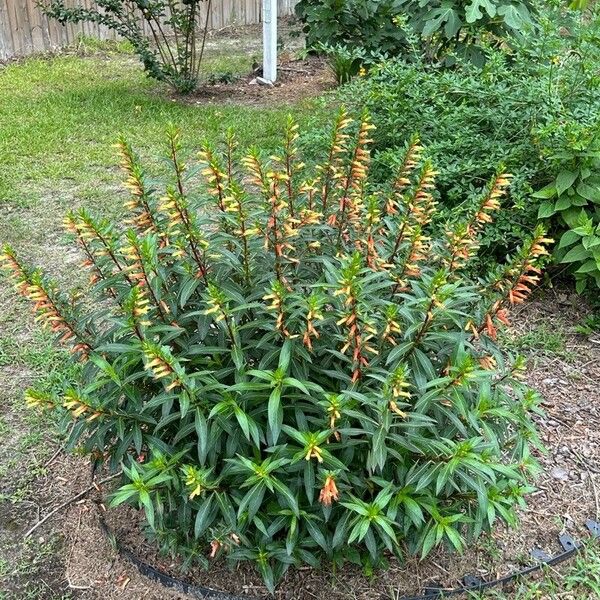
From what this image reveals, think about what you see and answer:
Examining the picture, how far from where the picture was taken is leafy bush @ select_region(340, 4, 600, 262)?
148 inches

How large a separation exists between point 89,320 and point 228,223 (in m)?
0.52

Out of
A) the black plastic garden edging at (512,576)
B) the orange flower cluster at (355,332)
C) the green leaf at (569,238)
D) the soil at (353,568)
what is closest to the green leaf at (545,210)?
the green leaf at (569,238)

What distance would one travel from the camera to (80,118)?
259 inches

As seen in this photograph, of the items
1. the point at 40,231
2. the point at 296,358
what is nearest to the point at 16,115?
the point at 40,231

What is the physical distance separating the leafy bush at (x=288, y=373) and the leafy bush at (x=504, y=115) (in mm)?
1605

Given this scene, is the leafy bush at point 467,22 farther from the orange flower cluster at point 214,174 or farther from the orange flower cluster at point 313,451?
the orange flower cluster at point 313,451

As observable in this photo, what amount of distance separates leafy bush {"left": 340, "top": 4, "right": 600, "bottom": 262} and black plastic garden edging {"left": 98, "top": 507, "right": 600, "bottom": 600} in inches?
66.4

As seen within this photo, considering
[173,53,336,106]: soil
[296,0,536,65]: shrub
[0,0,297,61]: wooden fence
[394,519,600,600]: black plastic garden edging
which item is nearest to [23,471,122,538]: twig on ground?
[394,519,600,600]: black plastic garden edging

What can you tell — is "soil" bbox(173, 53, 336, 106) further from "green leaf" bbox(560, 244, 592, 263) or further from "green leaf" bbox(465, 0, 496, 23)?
"green leaf" bbox(560, 244, 592, 263)

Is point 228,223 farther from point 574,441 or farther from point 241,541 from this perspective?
point 574,441

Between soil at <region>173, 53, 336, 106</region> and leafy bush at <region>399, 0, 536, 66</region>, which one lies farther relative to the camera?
soil at <region>173, 53, 336, 106</region>

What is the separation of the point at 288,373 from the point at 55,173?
4.11 meters

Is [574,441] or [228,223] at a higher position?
[228,223]

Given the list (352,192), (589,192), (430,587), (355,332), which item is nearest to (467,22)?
(589,192)
